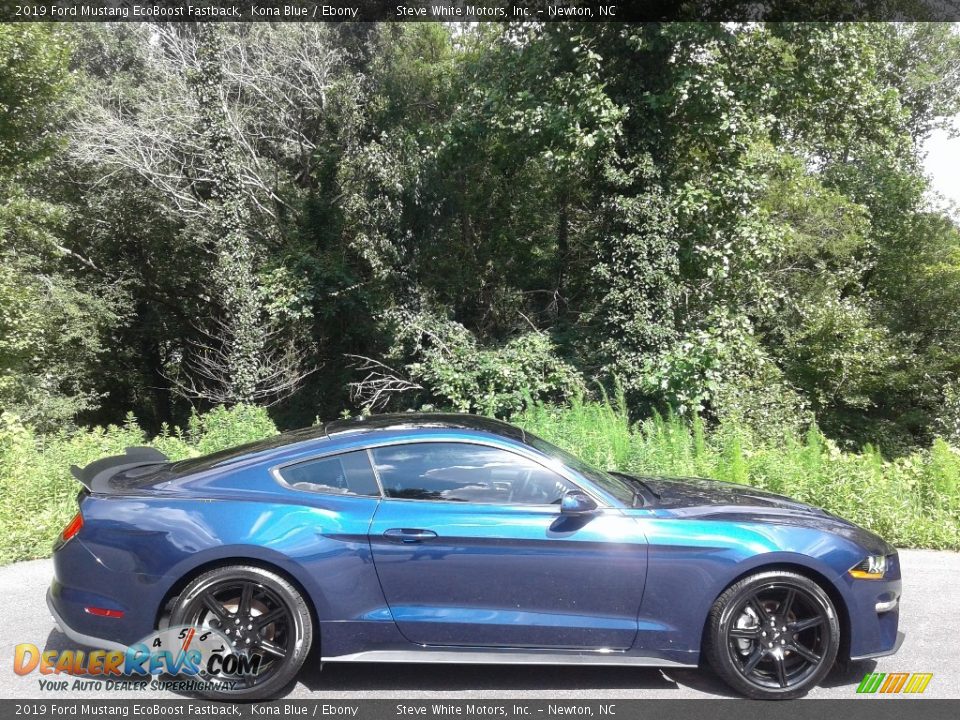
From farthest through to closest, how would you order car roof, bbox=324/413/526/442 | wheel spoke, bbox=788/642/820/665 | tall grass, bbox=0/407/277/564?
tall grass, bbox=0/407/277/564
car roof, bbox=324/413/526/442
wheel spoke, bbox=788/642/820/665

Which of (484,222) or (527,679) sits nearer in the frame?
(527,679)

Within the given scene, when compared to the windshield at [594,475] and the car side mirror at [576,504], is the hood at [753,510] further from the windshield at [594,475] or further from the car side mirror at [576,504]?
the car side mirror at [576,504]

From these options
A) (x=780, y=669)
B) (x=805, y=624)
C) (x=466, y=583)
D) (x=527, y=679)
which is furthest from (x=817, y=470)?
(x=466, y=583)

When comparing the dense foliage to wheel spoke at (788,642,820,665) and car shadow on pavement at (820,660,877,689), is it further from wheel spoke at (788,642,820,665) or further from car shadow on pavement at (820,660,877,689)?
wheel spoke at (788,642,820,665)

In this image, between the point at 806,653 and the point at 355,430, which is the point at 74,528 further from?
the point at 806,653

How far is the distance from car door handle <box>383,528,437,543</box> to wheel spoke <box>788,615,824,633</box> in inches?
76.6

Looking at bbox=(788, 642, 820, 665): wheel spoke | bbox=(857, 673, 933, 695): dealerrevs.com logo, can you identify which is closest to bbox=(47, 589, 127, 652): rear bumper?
bbox=(788, 642, 820, 665): wheel spoke

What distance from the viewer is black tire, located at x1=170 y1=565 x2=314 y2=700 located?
159 inches

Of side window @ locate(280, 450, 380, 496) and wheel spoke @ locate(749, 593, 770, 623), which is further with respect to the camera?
side window @ locate(280, 450, 380, 496)

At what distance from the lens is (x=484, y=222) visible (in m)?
18.8

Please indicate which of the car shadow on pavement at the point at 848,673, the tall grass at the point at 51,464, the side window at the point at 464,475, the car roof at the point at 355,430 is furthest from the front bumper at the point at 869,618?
the tall grass at the point at 51,464

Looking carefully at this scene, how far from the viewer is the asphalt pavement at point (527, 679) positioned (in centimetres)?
414

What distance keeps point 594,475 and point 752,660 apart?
4.21 feet

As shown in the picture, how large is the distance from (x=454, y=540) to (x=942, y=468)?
604 cm
